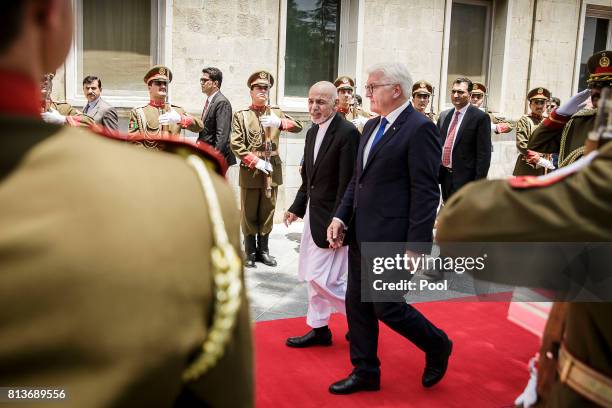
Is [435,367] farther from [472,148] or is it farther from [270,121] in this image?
[270,121]

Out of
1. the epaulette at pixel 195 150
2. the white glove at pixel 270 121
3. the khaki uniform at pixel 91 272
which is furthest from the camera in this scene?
the white glove at pixel 270 121

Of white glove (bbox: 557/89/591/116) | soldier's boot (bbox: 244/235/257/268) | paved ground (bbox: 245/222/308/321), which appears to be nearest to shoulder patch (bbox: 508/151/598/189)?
white glove (bbox: 557/89/591/116)

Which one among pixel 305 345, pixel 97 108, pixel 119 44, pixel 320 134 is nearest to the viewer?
pixel 305 345

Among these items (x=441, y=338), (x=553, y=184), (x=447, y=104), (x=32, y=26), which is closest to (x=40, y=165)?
(x=32, y=26)

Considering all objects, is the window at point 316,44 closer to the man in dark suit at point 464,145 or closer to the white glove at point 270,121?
the white glove at point 270,121

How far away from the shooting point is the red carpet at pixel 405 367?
144 inches

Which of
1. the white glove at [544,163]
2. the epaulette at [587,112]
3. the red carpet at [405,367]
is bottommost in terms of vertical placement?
the red carpet at [405,367]

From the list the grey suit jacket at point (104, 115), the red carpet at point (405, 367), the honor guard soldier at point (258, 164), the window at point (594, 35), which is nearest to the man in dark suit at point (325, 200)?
the red carpet at point (405, 367)

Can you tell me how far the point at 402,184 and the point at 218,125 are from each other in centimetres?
422

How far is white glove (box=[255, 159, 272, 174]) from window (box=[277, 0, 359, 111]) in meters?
2.97

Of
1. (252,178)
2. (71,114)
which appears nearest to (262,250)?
(252,178)

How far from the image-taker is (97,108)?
7.65 meters

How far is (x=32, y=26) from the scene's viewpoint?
0.79 m

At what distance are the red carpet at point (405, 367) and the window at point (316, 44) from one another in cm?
566
